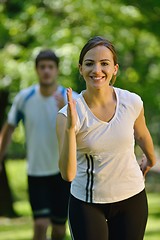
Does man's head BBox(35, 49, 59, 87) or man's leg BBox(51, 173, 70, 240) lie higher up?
man's head BBox(35, 49, 59, 87)

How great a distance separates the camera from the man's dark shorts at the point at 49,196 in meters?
8.06

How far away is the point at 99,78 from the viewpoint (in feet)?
16.3

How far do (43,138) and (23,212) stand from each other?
1187cm

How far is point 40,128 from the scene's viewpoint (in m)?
7.93

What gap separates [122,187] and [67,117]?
0.60 meters

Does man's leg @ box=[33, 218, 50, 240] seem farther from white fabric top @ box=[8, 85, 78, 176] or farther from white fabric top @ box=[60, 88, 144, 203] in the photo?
white fabric top @ box=[60, 88, 144, 203]

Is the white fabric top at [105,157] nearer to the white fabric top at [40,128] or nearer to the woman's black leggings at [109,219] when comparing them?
the woman's black leggings at [109,219]

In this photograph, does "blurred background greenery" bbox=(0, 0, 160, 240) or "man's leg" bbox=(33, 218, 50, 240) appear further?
"blurred background greenery" bbox=(0, 0, 160, 240)

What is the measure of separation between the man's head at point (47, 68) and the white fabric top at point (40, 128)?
15 cm

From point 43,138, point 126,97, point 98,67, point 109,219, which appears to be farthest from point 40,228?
point 98,67

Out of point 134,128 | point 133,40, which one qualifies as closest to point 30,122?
point 134,128

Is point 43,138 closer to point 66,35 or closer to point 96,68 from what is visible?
point 96,68

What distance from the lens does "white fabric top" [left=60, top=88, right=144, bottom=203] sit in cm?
489

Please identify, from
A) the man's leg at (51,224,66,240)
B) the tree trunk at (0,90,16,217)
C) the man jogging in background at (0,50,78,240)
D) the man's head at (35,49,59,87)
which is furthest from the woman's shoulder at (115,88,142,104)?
Answer: the tree trunk at (0,90,16,217)
